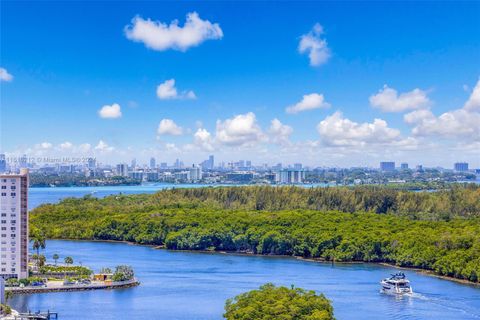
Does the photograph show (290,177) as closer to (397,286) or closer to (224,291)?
(397,286)

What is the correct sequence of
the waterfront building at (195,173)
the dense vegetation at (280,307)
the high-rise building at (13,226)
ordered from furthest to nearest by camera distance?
the waterfront building at (195,173), the high-rise building at (13,226), the dense vegetation at (280,307)

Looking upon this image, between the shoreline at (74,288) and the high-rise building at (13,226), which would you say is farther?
the high-rise building at (13,226)

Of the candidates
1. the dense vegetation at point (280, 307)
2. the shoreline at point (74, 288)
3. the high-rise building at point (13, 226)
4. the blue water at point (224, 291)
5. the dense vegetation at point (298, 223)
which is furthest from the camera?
the dense vegetation at point (298, 223)

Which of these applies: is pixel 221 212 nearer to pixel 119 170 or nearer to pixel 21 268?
pixel 21 268

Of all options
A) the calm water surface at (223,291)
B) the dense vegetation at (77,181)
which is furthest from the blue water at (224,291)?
the dense vegetation at (77,181)

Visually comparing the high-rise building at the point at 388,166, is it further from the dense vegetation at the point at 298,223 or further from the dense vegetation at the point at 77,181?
the dense vegetation at the point at 298,223

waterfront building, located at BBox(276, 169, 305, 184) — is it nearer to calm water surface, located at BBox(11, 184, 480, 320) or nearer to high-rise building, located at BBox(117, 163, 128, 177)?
high-rise building, located at BBox(117, 163, 128, 177)

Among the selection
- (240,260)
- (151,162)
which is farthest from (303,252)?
(151,162)
